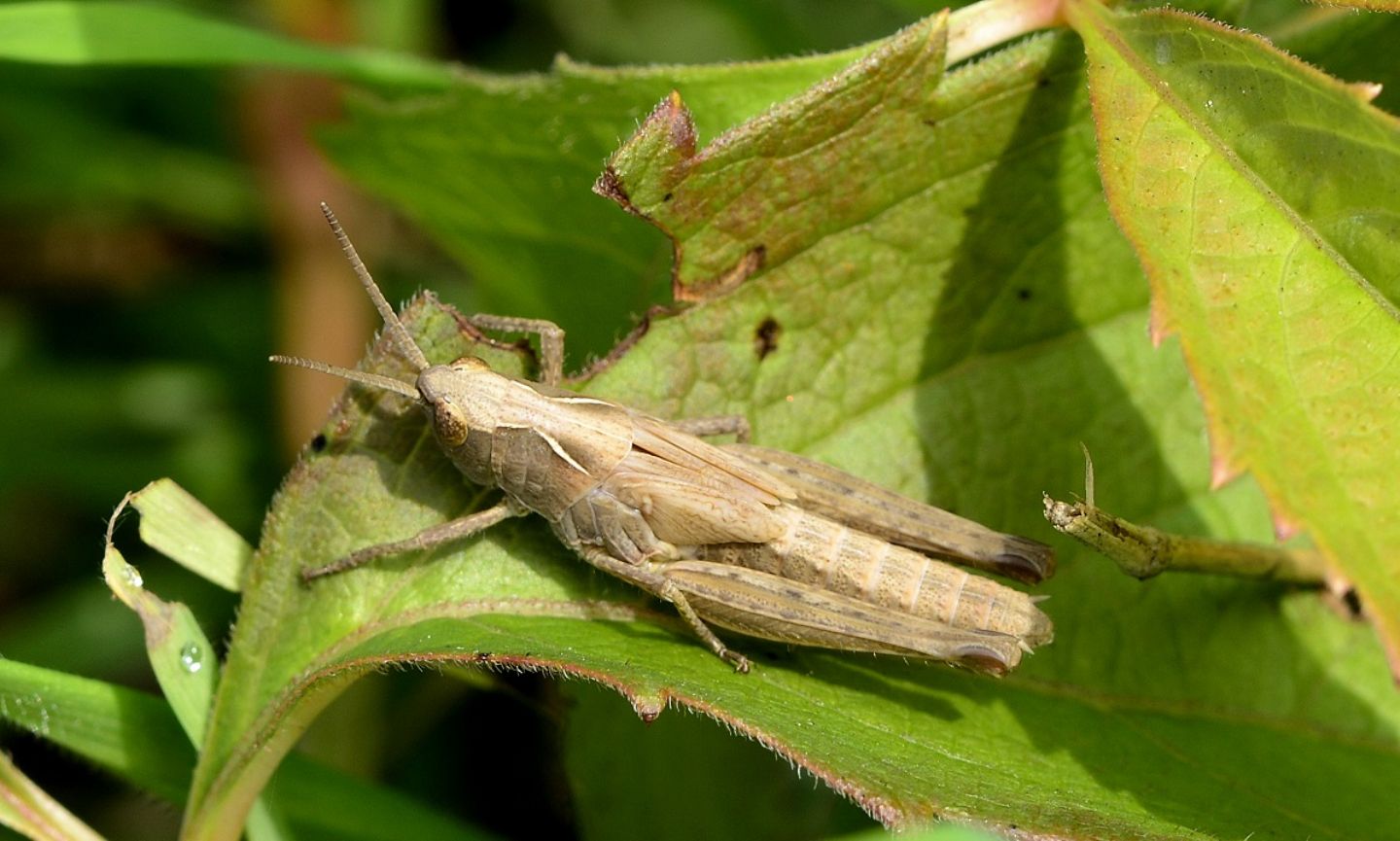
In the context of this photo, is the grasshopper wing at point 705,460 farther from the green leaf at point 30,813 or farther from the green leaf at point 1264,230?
the green leaf at point 30,813

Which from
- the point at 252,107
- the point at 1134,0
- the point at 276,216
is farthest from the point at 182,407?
the point at 1134,0

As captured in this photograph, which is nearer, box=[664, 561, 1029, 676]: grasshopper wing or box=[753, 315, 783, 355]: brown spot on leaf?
box=[664, 561, 1029, 676]: grasshopper wing

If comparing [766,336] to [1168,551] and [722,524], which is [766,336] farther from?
[1168,551]

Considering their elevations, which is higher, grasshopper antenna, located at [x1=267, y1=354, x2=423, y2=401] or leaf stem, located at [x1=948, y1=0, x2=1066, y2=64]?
leaf stem, located at [x1=948, y1=0, x2=1066, y2=64]

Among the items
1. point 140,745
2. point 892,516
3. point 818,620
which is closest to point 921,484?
point 892,516

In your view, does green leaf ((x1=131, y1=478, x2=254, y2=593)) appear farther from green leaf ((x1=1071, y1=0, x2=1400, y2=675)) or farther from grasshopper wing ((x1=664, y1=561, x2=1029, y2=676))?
green leaf ((x1=1071, y1=0, x2=1400, y2=675))

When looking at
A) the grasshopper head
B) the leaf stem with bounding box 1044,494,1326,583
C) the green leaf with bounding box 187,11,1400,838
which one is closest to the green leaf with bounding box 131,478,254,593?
the green leaf with bounding box 187,11,1400,838
